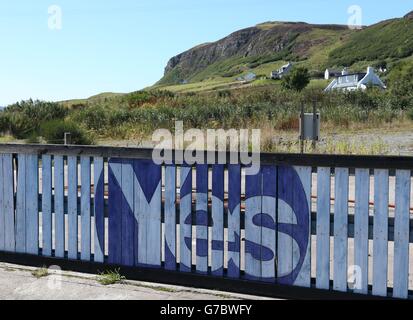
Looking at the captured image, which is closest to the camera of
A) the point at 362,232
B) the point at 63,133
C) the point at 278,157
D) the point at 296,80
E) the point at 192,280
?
the point at 362,232

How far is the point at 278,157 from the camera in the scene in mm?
4441

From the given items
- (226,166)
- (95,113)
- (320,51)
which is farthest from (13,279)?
(320,51)

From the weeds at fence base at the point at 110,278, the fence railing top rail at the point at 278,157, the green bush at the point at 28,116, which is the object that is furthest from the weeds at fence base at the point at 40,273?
the green bush at the point at 28,116

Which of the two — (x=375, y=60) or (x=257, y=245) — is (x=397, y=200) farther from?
(x=375, y=60)

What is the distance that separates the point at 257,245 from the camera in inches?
177

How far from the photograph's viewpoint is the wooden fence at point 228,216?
418 cm

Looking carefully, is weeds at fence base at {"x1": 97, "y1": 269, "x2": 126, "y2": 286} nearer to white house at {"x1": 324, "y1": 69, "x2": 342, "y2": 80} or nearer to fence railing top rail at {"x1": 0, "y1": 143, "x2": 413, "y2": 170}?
fence railing top rail at {"x1": 0, "y1": 143, "x2": 413, "y2": 170}

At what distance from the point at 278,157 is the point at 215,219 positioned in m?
0.75

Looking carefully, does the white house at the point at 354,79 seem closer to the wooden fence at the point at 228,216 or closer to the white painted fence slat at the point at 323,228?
the wooden fence at the point at 228,216

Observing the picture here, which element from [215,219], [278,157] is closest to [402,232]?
[278,157]

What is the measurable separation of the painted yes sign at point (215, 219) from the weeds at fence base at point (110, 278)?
127mm

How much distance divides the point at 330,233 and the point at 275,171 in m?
0.65

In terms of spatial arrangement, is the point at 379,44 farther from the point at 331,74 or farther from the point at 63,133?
the point at 63,133

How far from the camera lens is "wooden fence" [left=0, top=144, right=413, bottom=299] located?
13.7 ft
